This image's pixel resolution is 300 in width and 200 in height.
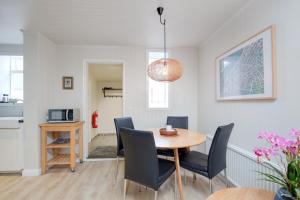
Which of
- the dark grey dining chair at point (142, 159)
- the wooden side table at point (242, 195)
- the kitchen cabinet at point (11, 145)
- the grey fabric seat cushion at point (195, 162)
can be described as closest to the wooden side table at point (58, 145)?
the kitchen cabinet at point (11, 145)

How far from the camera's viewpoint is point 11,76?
3.56 meters

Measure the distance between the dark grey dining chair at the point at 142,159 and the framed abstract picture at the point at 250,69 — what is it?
1244mm

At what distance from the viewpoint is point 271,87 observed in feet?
5.35

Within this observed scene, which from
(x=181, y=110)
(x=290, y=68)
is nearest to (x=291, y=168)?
(x=290, y=68)

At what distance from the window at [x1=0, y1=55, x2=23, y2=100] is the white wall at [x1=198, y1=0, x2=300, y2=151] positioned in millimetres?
3881

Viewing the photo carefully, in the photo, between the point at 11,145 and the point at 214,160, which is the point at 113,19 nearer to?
the point at 214,160

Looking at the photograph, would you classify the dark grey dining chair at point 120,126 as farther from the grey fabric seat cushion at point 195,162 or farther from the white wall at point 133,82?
the grey fabric seat cushion at point 195,162

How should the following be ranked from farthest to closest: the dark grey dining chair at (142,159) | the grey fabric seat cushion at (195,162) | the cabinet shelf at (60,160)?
the cabinet shelf at (60,160) → the grey fabric seat cushion at (195,162) → the dark grey dining chair at (142,159)

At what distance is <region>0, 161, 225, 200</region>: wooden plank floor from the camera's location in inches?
85.4

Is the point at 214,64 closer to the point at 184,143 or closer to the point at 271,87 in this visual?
the point at 271,87

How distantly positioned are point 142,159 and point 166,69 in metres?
1.19

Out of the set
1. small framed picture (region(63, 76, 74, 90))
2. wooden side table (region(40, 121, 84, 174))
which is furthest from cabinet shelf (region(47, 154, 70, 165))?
small framed picture (region(63, 76, 74, 90))

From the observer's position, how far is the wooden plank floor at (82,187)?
7.12 feet

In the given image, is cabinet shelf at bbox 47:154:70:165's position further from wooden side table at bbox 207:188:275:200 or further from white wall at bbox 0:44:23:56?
wooden side table at bbox 207:188:275:200
